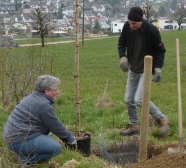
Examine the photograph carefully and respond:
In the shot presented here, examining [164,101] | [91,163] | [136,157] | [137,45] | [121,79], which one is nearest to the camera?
[91,163]

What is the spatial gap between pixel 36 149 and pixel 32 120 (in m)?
0.34

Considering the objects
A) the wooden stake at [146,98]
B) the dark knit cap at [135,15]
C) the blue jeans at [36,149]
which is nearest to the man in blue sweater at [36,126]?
the blue jeans at [36,149]

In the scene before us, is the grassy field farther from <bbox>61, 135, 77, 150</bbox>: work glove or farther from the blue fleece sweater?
the blue fleece sweater

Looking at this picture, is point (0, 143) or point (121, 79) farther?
point (121, 79)

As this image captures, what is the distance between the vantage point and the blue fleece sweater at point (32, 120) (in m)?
4.80

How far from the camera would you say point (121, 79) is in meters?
14.0

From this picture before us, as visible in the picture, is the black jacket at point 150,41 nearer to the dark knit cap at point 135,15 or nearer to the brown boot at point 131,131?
the dark knit cap at point 135,15

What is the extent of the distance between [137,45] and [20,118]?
204 cm

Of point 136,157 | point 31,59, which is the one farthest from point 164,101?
point 136,157

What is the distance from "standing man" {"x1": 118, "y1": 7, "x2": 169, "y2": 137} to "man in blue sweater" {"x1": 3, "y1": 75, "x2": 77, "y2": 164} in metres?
1.46

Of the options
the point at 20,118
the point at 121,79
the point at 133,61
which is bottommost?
Answer: the point at 121,79

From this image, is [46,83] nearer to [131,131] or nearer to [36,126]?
[36,126]

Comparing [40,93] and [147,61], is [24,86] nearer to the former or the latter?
[40,93]

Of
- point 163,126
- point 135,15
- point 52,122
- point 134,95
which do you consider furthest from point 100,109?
point 52,122
